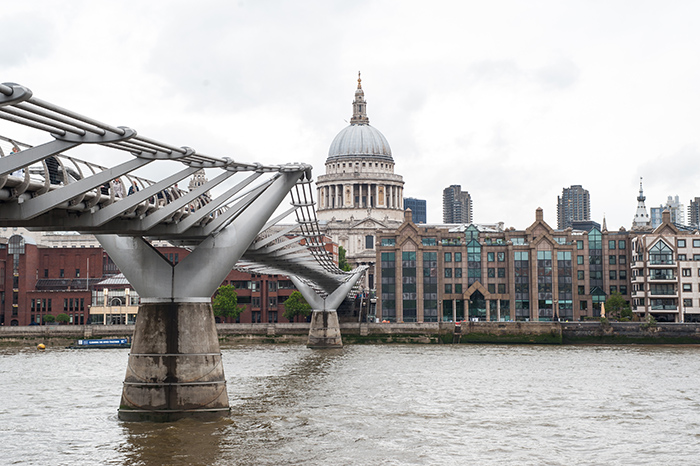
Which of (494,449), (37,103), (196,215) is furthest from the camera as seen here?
(196,215)

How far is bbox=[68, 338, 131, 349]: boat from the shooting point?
8188 cm

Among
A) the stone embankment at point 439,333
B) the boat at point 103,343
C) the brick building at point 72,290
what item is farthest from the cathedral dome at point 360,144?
the boat at point 103,343

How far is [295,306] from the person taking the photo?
10419cm

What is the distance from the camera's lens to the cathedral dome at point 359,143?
17488 cm

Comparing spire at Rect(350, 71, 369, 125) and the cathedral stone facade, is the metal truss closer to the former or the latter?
the cathedral stone facade

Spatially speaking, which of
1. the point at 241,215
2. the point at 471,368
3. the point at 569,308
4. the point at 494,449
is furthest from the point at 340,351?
the point at 494,449

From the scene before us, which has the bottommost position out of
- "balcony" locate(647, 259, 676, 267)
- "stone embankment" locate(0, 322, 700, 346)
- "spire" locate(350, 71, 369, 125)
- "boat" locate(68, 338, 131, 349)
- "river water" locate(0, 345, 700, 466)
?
"river water" locate(0, 345, 700, 466)

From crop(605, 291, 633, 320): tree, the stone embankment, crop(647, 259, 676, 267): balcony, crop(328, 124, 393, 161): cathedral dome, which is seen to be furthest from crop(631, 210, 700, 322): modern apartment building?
crop(328, 124, 393, 161): cathedral dome

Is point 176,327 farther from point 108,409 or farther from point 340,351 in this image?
point 340,351

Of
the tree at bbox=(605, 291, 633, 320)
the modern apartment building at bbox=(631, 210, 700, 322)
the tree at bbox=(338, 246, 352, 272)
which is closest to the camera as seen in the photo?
the tree at bbox=(605, 291, 633, 320)

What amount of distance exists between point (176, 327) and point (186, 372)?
1422 mm

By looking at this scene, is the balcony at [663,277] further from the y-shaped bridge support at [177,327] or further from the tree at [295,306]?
the y-shaped bridge support at [177,327]

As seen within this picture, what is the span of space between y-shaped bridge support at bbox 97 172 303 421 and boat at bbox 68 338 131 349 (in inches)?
2118

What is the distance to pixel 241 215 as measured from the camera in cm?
3195
